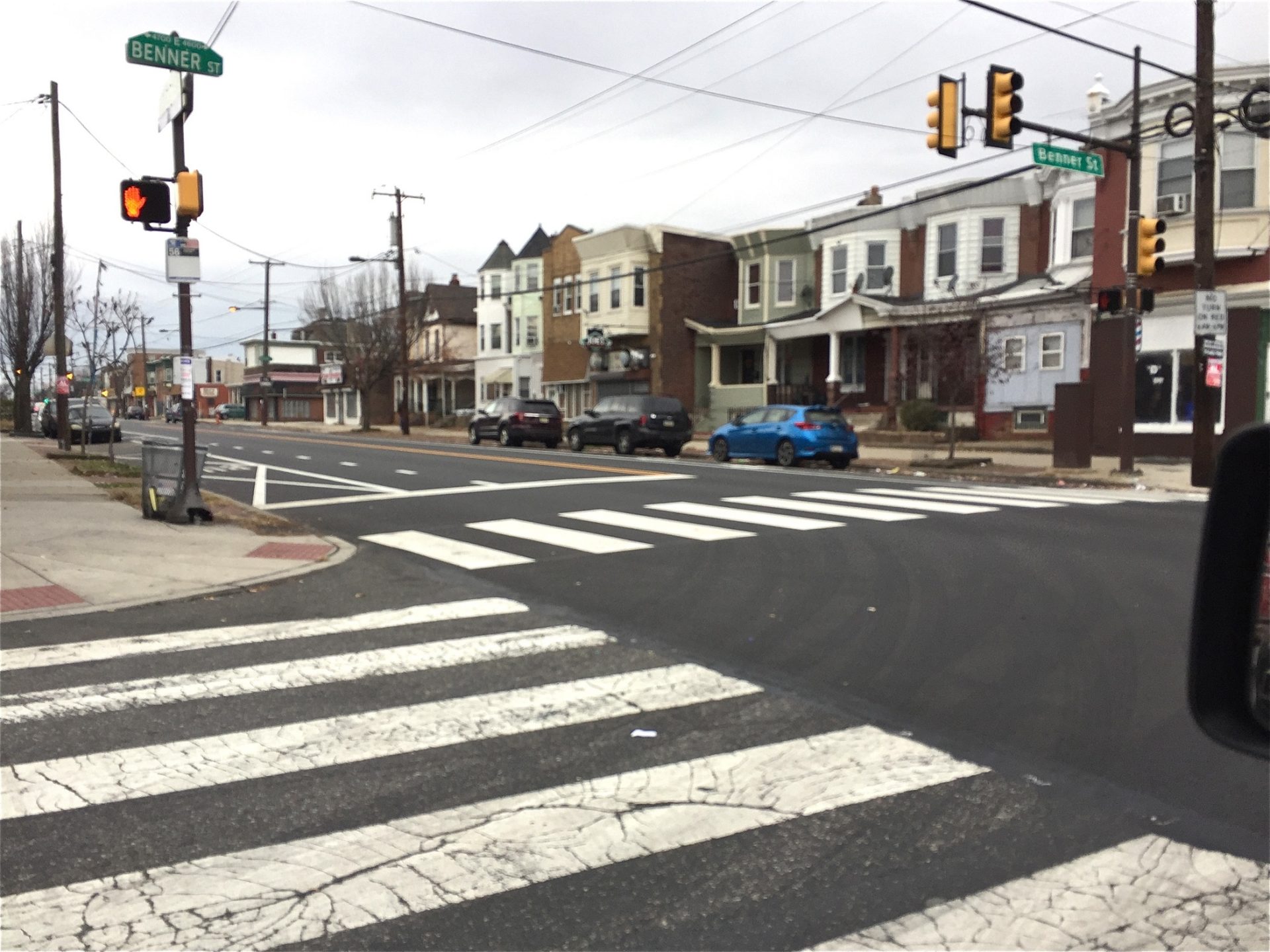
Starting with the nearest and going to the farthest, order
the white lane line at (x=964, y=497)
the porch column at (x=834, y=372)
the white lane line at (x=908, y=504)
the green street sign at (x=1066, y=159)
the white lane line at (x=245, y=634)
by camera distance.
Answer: the white lane line at (x=245, y=634), the white lane line at (x=908, y=504), the white lane line at (x=964, y=497), the green street sign at (x=1066, y=159), the porch column at (x=834, y=372)

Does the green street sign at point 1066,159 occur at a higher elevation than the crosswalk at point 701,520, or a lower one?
higher

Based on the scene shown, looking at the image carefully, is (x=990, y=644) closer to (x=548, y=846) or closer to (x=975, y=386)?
(x=548, y=846)

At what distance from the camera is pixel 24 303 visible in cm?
3872

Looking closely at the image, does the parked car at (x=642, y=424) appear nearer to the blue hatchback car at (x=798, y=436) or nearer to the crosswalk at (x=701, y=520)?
the blue hatchback car at (x=798, y=436)

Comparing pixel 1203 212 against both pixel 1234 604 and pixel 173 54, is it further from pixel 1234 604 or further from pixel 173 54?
pixel 1234 604

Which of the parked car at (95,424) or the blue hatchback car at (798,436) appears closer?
the blue hatchback car at (798,436)

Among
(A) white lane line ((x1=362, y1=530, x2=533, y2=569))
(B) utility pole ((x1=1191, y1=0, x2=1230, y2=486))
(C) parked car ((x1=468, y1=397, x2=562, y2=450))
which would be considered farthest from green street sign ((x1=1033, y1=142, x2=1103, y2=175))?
(C) parked car ((x1=468, y1=397, x2=562, y2=450))

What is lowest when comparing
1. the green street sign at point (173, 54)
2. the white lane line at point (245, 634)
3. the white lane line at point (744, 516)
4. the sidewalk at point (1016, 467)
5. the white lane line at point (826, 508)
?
the white lane line at point (245, 634)

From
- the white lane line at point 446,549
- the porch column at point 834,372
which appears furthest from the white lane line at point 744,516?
the porch column at point 834,372

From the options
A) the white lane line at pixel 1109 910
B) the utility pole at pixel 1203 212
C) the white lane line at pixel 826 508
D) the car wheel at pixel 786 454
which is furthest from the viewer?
the car wheel at pixel 786 454

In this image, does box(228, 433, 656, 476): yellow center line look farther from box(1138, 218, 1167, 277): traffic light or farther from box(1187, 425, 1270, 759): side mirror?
box(1187, 425, 1270, 759): side mirror

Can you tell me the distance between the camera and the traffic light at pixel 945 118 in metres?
14.9

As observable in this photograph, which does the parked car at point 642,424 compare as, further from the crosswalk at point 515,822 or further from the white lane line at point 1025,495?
the crosswalk at point 515,822

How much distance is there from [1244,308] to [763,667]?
21.9m
